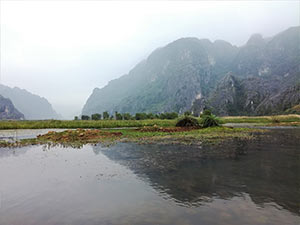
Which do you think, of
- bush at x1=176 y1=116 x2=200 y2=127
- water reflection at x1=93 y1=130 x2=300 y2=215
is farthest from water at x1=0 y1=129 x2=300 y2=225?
bush at x1=176 y1=116 x2=200 y2=127

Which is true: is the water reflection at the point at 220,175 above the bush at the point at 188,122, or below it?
below

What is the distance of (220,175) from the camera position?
13539 mm

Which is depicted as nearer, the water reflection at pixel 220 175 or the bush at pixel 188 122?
the water reflection at pixel 220 175

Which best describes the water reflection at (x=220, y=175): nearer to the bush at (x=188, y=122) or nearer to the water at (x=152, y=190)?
the water at (x=152, y=190)

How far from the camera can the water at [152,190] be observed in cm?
830

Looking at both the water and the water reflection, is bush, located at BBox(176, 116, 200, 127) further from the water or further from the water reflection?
the water

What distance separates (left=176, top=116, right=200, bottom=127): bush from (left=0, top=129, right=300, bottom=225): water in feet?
116

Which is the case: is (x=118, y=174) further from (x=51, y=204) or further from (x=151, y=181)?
(x=51, y=204)

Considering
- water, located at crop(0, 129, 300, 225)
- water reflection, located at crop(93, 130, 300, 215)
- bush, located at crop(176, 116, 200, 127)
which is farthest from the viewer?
bush, located at crop(176, 116, 200, 127)

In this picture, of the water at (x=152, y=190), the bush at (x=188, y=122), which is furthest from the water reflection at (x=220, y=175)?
the bush at (x=188, y=122)

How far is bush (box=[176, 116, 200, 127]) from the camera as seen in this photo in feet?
178

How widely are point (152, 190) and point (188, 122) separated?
44.6 metres

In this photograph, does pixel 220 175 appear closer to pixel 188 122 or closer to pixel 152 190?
pixel 152 190

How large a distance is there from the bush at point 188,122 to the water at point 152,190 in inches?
1394
